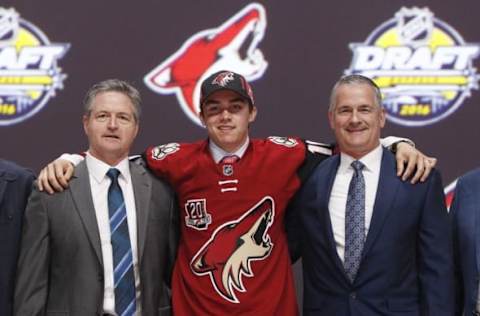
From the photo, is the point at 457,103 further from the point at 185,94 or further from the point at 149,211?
the point at 149,211

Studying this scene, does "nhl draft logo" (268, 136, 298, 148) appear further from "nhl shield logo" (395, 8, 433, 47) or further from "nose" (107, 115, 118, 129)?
"nhl shield logo" (395, 8, 433, 47)

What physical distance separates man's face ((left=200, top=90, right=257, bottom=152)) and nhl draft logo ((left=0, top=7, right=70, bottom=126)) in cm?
146

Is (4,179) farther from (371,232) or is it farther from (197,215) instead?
(371,232)

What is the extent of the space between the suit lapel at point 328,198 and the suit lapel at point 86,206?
58 cm

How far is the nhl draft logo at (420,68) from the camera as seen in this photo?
3193 mm

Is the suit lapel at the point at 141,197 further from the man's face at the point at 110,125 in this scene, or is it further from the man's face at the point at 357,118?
the man's face at the point at 357,118

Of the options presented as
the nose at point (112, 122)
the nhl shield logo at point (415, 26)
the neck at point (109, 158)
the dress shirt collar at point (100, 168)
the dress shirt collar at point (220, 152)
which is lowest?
the dress shirt collar at point (100, 168)

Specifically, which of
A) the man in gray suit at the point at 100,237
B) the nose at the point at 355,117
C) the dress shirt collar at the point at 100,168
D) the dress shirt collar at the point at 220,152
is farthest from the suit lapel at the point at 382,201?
the dress shirt collar at the point at 100,168

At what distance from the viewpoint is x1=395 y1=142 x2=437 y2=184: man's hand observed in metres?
1.99

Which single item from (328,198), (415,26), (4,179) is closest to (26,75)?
(4,179)

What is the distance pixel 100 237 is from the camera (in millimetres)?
1984

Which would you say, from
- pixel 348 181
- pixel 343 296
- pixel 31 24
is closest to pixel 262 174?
pixel 348 181

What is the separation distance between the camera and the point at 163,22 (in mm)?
3355

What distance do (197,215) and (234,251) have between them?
0.46 feet
